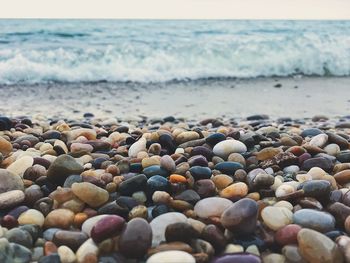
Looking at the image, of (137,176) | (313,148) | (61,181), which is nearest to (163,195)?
(137,176)

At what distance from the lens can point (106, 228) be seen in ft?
4.68

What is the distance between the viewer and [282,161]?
2109 mm

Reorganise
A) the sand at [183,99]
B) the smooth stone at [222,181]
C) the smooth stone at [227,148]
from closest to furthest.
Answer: the smooth stone at [222,181] < the smooth stone at [227,148] < the sand at [183,99]

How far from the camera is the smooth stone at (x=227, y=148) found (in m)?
2.21

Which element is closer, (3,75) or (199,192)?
(199,192)

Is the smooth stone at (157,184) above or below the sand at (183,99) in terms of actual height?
above

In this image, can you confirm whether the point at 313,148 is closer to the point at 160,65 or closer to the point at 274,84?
the point at 274,84

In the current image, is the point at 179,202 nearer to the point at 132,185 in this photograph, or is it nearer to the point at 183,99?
the point at 132,185

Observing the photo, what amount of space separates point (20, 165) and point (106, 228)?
0.75 metres

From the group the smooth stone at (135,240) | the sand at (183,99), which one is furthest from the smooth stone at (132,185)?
the sand at (183,99)

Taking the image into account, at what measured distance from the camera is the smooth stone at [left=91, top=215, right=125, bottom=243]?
4.65 ft

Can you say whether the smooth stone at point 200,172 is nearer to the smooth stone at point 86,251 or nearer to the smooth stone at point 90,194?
the smooth stone at point 90,194

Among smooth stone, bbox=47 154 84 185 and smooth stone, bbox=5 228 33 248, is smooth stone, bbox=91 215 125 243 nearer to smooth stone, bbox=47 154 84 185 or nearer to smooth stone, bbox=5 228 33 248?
smooth stone, bbox=5 228 33 248

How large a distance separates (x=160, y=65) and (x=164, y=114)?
3756 mm
